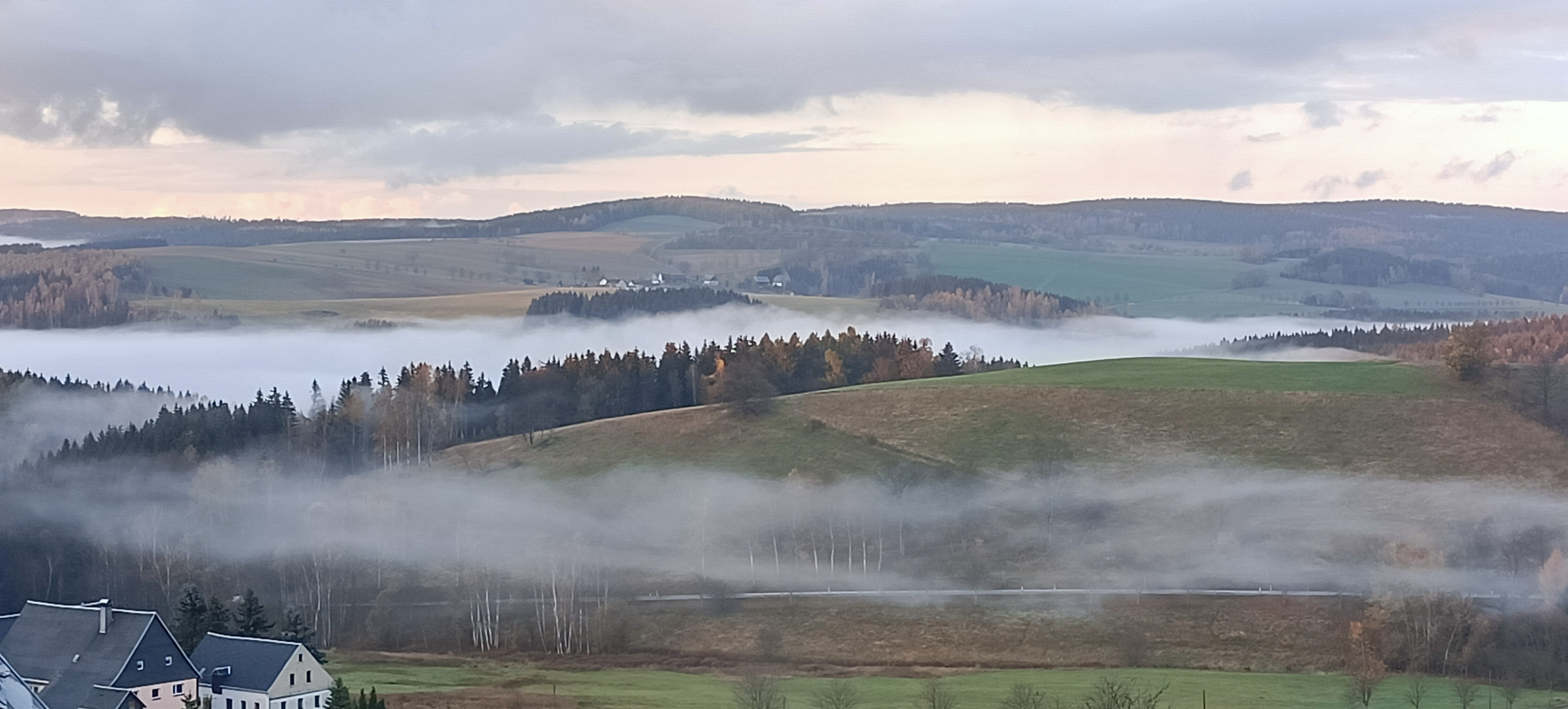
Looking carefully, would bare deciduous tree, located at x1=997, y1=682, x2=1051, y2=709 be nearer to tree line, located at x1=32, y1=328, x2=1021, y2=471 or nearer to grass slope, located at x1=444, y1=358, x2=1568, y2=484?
grass slope, located at x1=444, y1=358, x2=1568, y2=484

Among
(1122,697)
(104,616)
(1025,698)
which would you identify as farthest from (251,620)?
(1122,697)

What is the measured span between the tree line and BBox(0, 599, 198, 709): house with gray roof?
6414 cm

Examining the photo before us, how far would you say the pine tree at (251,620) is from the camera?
260ft

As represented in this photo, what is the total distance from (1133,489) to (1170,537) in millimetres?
8579

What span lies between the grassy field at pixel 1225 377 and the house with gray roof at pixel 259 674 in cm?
7587

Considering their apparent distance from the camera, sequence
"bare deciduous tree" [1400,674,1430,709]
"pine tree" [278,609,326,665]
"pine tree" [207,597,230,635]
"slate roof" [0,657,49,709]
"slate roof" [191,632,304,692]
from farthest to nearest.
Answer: "pine tree" [207,597,230,635] → "pine tree" [278,609,326,665] → "bare deciduous tree" [1400,674,1430,709] → "slate roof" [191,632,304,692] → "slate roof" [0,657,49,709]

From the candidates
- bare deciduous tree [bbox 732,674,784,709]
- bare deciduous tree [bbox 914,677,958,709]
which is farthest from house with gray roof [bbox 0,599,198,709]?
bare deciduous tree [bbox 914,677,958,709]

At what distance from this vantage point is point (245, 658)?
72312 millimetres

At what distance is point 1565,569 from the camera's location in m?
92.2

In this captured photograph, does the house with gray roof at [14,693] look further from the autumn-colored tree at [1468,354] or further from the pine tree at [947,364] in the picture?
the pine tree at [947,364]

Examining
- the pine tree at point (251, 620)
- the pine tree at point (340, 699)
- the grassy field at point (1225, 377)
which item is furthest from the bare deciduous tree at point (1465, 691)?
the pine tree at point (251, 620)

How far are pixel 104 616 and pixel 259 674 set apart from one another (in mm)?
7160

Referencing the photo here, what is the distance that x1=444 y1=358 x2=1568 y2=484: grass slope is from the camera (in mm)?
115375

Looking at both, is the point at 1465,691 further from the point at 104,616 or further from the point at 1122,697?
the point at 104,616
